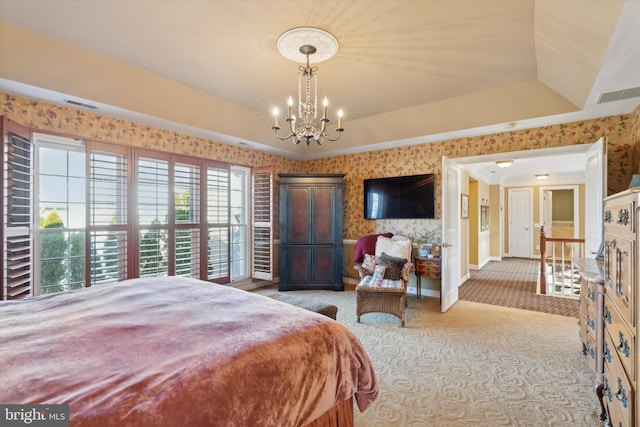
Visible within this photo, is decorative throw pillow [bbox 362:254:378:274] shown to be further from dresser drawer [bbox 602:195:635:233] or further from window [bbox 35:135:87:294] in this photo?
window [bbox 35:135:87:294]

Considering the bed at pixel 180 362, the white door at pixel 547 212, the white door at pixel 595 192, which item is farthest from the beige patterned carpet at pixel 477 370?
the white door at pixel 547 212

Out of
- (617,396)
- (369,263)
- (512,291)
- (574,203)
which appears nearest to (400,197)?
(369,263)

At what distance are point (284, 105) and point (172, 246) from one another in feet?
8.19

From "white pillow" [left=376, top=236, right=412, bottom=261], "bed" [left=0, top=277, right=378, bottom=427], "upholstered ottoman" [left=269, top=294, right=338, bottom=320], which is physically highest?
"white pillow" [left=376, top=236, right=412, bottom=261]

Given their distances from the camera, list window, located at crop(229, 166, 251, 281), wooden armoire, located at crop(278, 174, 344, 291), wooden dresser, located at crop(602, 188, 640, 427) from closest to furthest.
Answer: wooden dresser, located at crop(602, 188, 640, 427), window, located at crop(229, 166, 251, 281), wooden armoire, located at crop(278, 174, 344, 291)

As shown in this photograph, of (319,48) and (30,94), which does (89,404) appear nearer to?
(319,48)

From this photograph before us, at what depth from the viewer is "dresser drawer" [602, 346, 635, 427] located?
4.35ft

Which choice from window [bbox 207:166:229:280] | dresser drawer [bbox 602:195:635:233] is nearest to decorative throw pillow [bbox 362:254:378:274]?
window [bbox 207:166:229:280]

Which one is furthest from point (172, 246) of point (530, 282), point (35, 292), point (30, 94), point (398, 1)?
point (530, 282)

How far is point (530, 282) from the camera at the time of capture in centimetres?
581

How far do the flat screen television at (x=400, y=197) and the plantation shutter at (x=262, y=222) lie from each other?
1.71 meters

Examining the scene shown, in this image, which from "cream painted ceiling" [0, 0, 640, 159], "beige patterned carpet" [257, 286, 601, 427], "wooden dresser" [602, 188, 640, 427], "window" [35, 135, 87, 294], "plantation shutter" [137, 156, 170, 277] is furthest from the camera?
"plantation shutter" [137, 156, 170, 277]

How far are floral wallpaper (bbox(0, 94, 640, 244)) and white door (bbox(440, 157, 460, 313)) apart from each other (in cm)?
31

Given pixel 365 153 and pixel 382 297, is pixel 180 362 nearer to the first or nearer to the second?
pixel 382 297
